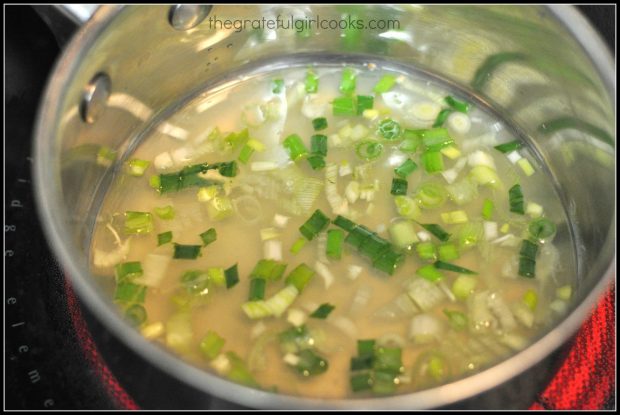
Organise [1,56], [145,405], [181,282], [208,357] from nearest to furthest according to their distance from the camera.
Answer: [145,405] < [208,357] < [181,282] < [1,56]

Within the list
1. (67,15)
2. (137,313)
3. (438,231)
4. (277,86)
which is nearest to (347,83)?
(277,86)

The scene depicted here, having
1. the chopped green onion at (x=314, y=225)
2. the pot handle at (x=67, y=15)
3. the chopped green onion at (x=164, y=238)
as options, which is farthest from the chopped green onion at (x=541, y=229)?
the pot handle at (x=67, y=15)

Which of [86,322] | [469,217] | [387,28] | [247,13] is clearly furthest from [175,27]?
[469,217]

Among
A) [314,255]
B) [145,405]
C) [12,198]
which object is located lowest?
[145,405]

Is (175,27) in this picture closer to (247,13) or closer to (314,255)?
(247,13)

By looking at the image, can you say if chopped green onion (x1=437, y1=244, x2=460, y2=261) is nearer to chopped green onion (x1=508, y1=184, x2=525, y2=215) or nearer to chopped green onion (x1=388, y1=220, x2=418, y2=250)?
chopped green onion (x1=388, y1=220, x2=418, y2=250)

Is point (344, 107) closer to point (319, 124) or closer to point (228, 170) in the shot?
point (319, 124)
